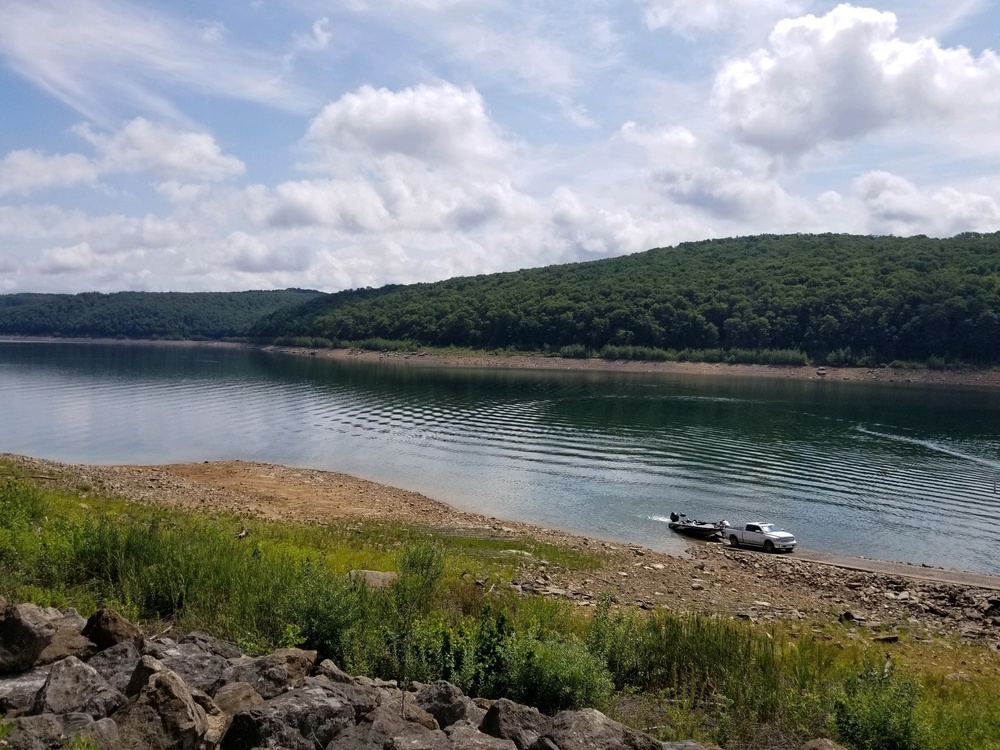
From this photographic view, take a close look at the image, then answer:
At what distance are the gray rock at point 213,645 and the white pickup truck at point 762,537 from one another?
82.9 ft

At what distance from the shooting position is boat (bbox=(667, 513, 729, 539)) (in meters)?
30.9

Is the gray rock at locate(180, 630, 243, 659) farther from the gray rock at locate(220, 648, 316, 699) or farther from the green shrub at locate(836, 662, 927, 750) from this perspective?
the green shrub at locate(836, 662, 927, 750)

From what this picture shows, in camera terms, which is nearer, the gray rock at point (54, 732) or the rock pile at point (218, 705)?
the gray rock at point (54, 732)

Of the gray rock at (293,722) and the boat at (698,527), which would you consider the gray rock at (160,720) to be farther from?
the boat at (698,527)

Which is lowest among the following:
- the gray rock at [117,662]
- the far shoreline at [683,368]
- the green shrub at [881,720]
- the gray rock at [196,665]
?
the green shrub at [881,720]

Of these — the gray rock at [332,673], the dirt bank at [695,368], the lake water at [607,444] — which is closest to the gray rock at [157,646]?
the gray rock at [332,673]

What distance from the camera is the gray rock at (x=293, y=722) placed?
5.81 metres

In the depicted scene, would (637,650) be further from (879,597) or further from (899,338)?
(899,338)

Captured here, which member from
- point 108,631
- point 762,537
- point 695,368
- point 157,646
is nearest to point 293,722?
point 157,646

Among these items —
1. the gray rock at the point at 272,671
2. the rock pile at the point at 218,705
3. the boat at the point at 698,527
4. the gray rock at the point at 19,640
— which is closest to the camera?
the rock pile at the point at 218,705

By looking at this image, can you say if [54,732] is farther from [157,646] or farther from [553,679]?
[553,679]

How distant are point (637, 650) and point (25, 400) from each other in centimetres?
7543

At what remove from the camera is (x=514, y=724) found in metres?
6.64

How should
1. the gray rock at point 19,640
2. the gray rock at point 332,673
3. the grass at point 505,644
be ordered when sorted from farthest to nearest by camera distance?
the grass at point 505,644 < the gray rock at point 332,673 < the gray rock at point 19,640
